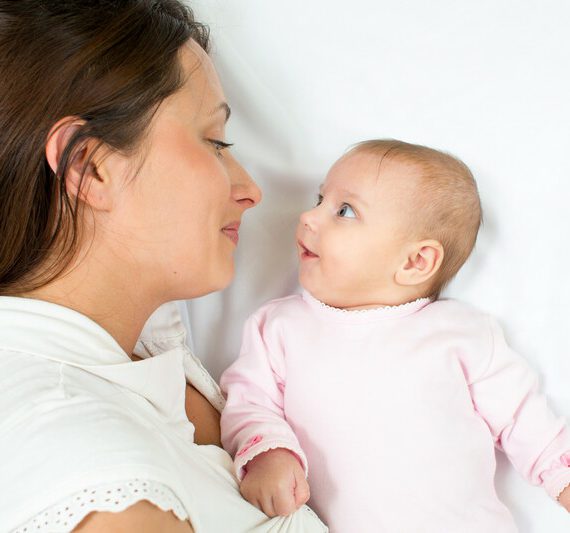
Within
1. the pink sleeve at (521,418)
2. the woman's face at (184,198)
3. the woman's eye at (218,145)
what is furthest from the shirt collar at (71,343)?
the pink sleeve at (521,418)

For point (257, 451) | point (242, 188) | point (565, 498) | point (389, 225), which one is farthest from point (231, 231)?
point (565, 498)

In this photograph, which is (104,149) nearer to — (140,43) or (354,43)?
(140,43)

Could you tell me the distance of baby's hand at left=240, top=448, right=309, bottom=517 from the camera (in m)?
1.22

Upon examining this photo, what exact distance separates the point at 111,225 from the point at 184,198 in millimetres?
121

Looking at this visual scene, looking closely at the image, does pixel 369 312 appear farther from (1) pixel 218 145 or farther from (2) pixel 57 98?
(2) pixel 57 98

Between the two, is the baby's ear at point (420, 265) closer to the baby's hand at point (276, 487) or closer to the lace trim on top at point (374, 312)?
the lace trim on top at point (374, 312)

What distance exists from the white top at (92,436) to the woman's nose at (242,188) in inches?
11.7

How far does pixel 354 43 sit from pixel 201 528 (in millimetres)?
962

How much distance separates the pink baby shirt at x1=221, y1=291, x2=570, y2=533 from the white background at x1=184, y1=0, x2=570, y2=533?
101 mm

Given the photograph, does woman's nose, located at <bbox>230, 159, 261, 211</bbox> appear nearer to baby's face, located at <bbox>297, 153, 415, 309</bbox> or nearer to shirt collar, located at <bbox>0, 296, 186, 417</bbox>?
baby's face, located at <bbox>297, 153, 415, 309</bbox>

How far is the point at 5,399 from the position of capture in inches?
37.8

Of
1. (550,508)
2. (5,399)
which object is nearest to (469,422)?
(550,508)

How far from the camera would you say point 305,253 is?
4.76 ft

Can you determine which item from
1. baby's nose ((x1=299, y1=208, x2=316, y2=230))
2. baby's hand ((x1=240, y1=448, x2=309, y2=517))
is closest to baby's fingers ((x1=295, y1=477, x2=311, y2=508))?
baby's hand ((x1=240, y1=448, x2=309, y2=517))
